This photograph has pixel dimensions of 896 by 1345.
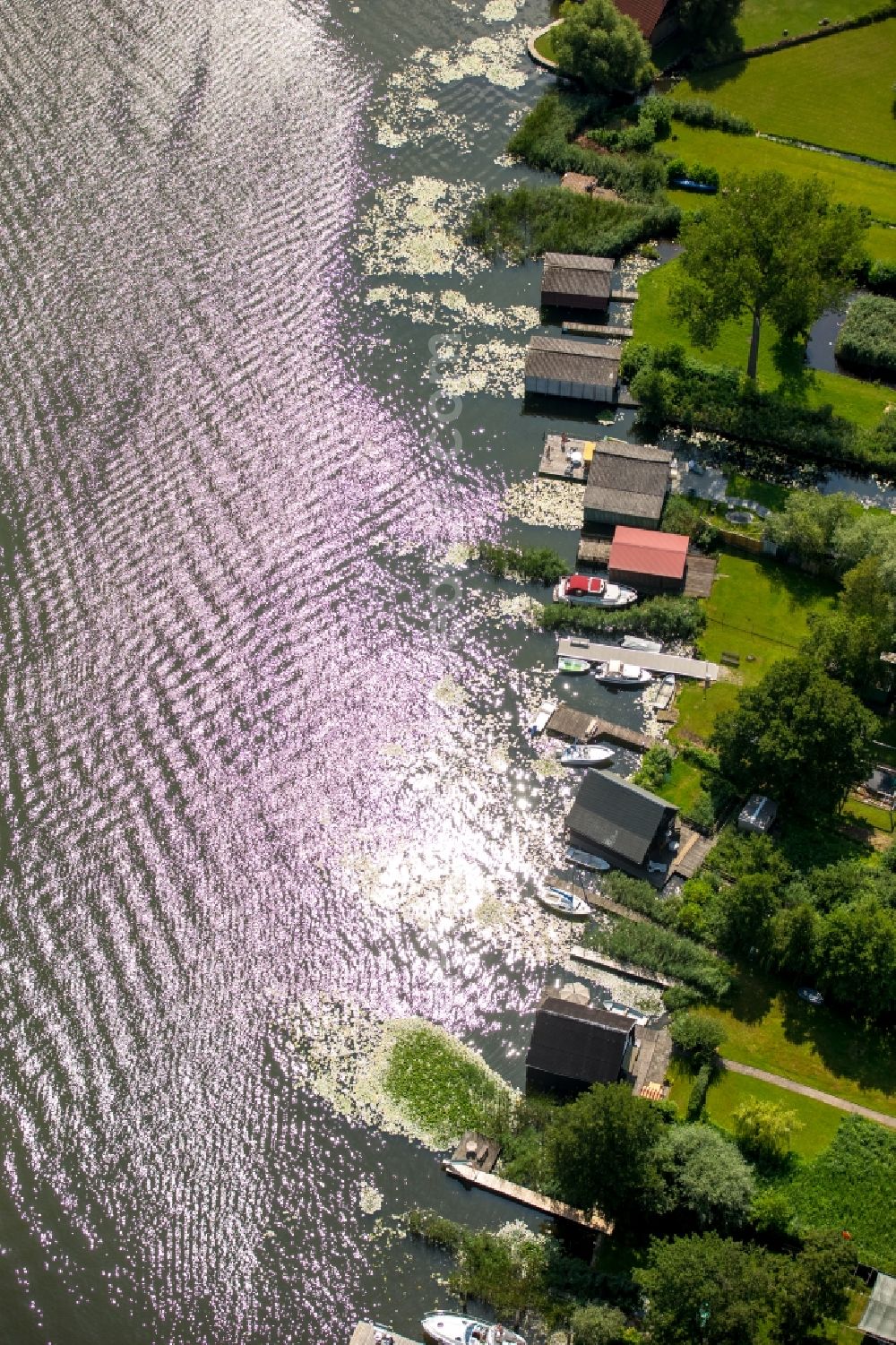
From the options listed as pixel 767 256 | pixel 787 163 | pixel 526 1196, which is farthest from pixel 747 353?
pixel 526 1196

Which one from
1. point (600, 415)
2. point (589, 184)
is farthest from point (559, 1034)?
point (589, 184)

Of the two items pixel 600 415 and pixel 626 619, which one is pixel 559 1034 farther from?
pixel 600 415

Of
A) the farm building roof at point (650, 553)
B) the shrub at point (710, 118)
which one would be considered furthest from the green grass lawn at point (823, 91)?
the farm building roof at point (650, 553)

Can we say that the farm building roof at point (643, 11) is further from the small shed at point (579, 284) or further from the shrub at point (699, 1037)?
the shrub at point (699, 1037)

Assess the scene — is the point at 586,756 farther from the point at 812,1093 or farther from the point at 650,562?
the point at 812,1093

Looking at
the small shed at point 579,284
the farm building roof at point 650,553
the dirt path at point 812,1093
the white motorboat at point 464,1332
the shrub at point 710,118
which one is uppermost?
the shrub at point 710,118

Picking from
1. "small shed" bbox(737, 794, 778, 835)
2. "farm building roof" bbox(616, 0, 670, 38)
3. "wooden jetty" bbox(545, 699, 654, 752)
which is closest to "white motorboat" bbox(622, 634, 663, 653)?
"wooden jetty" bbox(545, 699, 654, 752)
